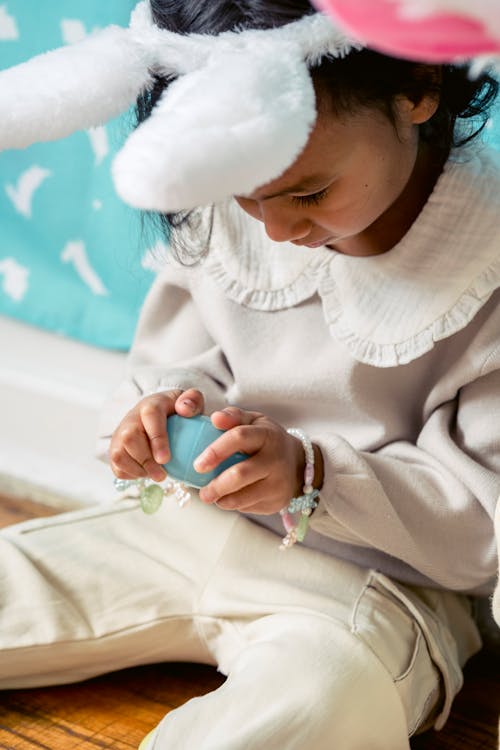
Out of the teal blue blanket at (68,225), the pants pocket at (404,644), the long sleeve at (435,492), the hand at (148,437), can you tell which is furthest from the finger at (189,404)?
the teal blue blanket at (68,225)

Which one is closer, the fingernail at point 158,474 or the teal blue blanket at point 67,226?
the fingernail at point 158,474

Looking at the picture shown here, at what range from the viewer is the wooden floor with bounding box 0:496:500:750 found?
87 centimetres

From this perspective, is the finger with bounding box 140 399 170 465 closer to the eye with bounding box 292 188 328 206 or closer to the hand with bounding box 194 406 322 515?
the hand with bounding box 194 406 322 515

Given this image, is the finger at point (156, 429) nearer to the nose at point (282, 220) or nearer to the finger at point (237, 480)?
the finger at point (237, 480)

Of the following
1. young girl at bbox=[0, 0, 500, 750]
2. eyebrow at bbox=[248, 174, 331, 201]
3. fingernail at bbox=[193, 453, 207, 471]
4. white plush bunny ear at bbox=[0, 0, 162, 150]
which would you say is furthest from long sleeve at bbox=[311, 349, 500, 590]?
white plush bunny ear at bbox=[0, 0, 162, 150]

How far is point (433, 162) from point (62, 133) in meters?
0.33

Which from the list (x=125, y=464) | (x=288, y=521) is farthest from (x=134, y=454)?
(x=288, y=521)

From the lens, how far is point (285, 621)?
2.84 ft

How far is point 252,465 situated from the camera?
0.77 metres

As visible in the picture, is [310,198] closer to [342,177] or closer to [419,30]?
[342,177]

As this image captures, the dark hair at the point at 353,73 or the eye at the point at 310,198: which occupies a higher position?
the dark hair at the point at 353,73

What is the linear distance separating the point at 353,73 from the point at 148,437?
1.05ft

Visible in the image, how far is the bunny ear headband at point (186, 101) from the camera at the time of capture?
56 centimetres

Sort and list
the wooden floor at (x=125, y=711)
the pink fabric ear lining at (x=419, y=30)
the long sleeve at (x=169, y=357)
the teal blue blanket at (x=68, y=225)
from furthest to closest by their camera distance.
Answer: the teal blue blanket at (x=68, y=225), the long sleeve at (x=169, y=357), the wooden floor at (x=125, y=711), the pink fabric ear lining at (x=419, y=30)
